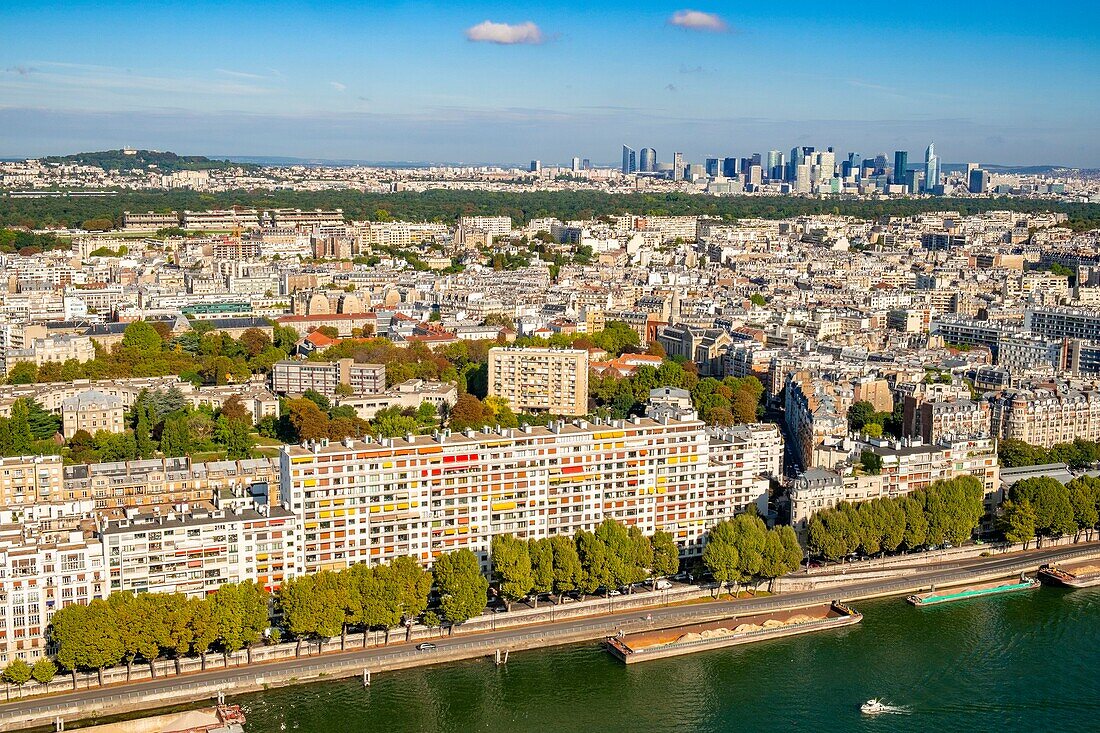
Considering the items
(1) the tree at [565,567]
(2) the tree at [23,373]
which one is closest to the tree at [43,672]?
(1) the tree at [565,567]

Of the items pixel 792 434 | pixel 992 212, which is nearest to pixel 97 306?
pixel 792 434

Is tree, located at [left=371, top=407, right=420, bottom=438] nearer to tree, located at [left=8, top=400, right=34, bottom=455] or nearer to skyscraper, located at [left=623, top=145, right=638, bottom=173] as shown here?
tree, located at [left=8, top=400, right=34, bottom=455]

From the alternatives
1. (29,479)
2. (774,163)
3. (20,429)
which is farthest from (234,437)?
(774,163)

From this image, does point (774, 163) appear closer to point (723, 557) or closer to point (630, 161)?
point (630, 161)

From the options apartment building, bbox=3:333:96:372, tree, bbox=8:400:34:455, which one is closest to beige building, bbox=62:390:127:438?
tree, bbox=8:400:34:455

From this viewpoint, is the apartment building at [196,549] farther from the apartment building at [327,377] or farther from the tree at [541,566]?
the apartment building at [327,377]

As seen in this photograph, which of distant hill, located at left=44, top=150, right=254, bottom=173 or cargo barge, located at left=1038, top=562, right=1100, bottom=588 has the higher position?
distant hill, located at left=44, top=150, right=254, bottom=173
